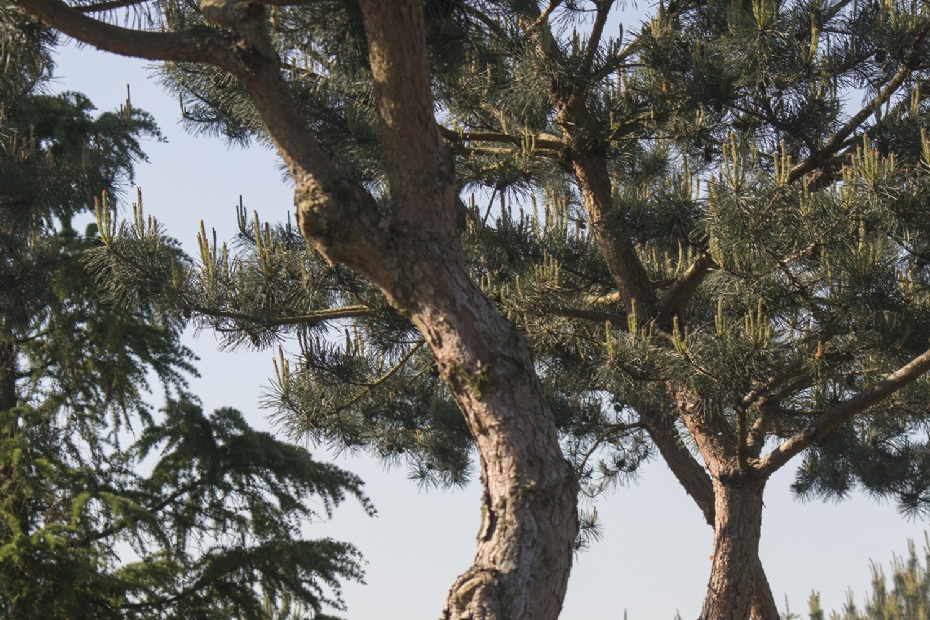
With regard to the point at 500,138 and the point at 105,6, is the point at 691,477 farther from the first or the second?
the point at 105,6

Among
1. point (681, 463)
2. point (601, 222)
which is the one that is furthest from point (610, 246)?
point (681, 463)

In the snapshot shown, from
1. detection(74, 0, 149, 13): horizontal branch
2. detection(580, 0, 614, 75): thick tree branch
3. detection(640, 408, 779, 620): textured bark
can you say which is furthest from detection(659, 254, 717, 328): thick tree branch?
detection(74, 0, 149, 13): horizontal branch

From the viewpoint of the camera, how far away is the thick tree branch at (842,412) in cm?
449

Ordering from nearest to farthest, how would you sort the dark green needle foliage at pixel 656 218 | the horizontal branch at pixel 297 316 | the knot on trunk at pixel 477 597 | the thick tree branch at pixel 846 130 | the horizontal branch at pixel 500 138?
the knot on trunk at pixel 477 597 < the dark green needle foliage at pixel 656 218 < the horizontal branch at pixel 297 316 < the thick tree branch at pixel 846 130 < the horizontal branch at pixel 500 138

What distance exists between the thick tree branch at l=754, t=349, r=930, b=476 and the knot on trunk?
2.55 meters

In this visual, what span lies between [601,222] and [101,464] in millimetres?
3945

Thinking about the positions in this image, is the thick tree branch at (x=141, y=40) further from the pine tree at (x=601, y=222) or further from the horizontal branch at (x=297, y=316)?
the horizontal branch at (x=297, y=316)

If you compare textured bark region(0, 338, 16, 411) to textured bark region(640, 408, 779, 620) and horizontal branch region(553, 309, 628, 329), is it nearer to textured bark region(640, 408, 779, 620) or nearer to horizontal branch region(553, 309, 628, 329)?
horizontal branch region(553, 309, 628, 329)

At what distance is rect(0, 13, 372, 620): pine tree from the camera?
19.4 ft

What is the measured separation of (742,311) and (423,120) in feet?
8.30

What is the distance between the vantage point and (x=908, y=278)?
4371 mm

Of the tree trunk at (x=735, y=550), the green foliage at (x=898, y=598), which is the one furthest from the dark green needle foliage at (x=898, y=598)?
the tree trunk at (x=735, y=550)

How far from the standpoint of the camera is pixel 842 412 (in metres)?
4.76

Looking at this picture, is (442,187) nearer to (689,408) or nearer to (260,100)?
(260,100)
